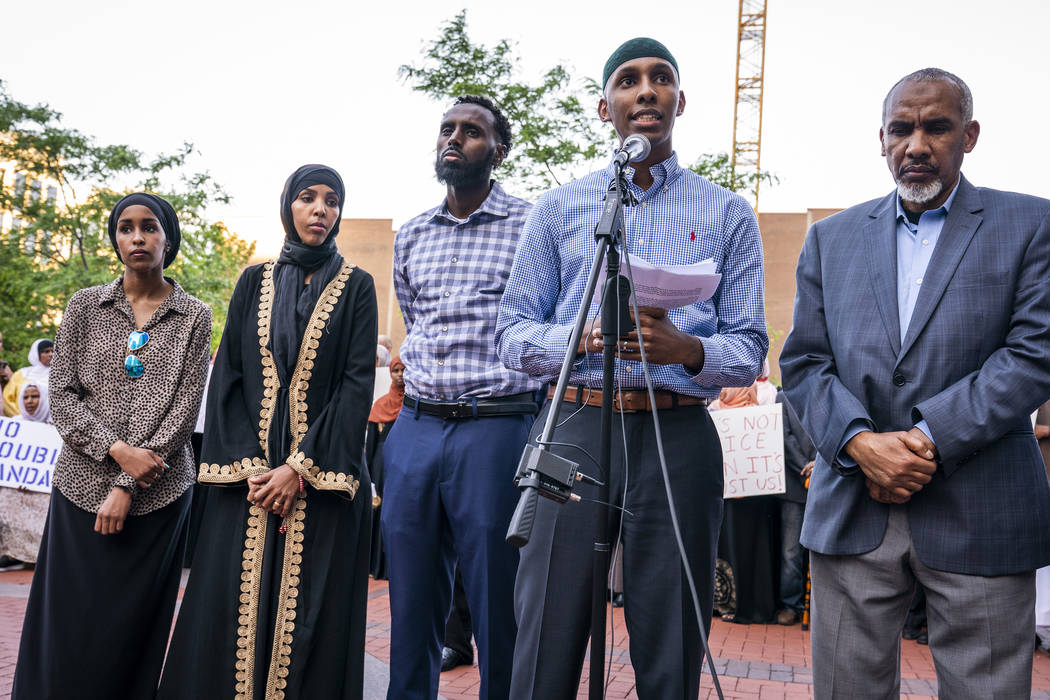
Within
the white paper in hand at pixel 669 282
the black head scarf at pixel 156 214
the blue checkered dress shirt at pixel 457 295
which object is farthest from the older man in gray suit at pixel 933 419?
the black head scarf at pixel 156 214

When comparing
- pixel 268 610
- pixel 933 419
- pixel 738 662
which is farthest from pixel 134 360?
pixel 738 662

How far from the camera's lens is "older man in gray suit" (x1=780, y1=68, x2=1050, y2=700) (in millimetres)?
2451

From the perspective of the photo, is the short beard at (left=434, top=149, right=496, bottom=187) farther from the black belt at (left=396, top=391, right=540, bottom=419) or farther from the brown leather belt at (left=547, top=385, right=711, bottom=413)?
the brown leather belt at (left=547, top=385, right=711, bottom=413)

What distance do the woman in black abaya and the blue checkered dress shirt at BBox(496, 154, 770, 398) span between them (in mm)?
792

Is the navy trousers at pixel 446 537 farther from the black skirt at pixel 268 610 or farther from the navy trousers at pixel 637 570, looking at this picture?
the navy trousers at pixel 637 570

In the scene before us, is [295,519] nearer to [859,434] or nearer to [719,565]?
[859,434]

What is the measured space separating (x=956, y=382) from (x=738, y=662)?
3869mm

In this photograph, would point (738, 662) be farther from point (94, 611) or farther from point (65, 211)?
point (65, 211)

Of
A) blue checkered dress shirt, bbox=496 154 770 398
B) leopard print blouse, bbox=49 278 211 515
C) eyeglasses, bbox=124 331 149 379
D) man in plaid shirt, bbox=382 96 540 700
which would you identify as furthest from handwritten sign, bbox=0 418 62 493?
blue checkered dress shirt, bbox=496 154 770 398

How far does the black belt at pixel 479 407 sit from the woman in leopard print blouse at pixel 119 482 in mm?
1028

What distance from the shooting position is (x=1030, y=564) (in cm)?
245

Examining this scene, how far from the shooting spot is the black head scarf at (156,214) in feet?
12.6

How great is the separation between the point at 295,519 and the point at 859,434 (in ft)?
6.49

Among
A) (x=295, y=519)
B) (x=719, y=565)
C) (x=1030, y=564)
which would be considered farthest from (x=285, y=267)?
(x=719, y=565)
